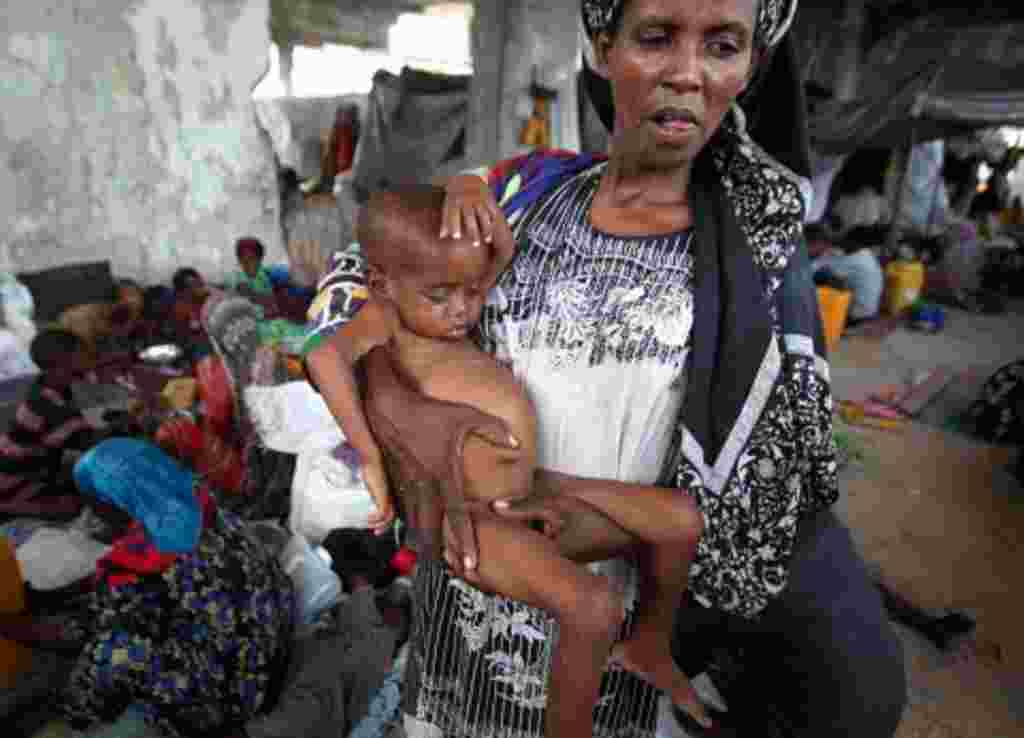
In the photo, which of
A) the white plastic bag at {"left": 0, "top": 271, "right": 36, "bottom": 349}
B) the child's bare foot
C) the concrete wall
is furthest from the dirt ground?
the concrete wall

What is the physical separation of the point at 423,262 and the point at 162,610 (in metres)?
1.76

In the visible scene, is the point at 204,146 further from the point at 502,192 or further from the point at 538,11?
the point at 502,192

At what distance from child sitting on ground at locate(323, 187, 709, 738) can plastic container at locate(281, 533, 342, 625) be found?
1933 millimetres

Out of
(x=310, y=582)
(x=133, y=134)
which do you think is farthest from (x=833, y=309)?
(x=133, y=134)

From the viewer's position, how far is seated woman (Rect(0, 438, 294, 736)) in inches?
83.6

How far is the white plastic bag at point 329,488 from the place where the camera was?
310cm

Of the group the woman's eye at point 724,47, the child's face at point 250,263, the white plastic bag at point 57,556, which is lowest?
the white plastic bag at point 57,556

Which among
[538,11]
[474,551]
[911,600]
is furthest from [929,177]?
[474,551]

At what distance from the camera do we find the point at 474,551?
0.96 m

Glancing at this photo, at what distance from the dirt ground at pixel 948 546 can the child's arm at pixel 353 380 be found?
252cm

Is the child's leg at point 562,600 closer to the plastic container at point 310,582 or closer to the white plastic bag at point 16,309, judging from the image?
the plastic container at point 310,582

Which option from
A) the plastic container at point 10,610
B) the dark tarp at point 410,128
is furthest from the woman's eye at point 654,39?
the dark tarp at point 410,128

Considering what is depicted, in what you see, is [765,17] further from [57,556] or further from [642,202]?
[57,556]

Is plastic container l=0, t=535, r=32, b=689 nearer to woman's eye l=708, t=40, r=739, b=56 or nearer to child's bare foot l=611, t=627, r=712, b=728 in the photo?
child's bare foot l=611, t=627, r=712, b=728
